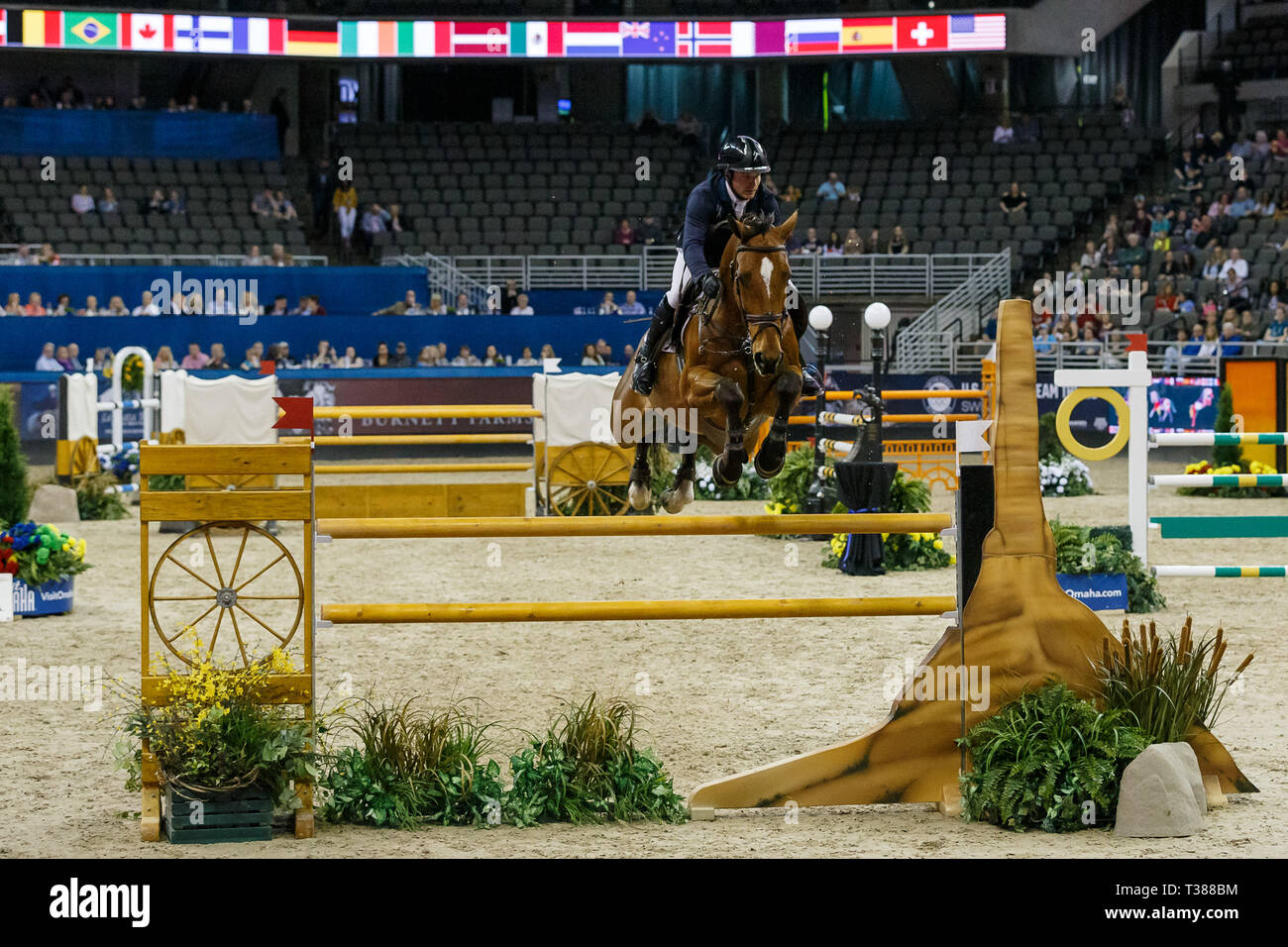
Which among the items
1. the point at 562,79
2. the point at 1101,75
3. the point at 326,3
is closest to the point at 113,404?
the point at 326,3

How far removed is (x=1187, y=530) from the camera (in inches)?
313

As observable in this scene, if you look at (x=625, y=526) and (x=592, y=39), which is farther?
(x=592, y=39)

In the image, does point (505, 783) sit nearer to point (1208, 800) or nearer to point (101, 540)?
point (1208, 800)

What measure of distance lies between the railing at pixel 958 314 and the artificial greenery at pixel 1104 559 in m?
13.7

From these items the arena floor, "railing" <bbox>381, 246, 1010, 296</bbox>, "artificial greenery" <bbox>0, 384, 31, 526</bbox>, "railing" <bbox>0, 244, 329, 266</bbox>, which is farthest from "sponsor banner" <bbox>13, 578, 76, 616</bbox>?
"railing" <bbox>381, 246, 1010, 296</bbox>

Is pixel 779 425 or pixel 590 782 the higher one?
pixel 779 425

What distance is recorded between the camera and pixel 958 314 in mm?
24578

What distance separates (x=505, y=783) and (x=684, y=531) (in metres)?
1.28

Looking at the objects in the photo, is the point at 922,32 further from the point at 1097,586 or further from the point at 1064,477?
the point at 1097,586

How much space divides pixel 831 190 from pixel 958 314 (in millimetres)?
4746

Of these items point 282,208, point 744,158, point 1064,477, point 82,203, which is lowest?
point 1064,477

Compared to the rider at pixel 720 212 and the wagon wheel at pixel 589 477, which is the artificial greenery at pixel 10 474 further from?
the rider at pixel 720 212

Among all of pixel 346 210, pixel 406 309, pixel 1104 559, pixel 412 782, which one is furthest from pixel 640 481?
pixel 346 210

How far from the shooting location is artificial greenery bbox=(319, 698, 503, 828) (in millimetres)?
5184
